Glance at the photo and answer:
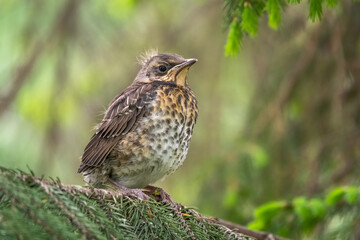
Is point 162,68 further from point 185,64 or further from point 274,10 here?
point 274,10

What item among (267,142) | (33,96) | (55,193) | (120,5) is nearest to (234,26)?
(55,193)

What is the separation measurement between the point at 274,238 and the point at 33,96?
441 centimetres

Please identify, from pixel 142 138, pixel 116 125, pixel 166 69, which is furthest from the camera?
pixel 166 69

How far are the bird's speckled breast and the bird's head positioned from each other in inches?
10.1

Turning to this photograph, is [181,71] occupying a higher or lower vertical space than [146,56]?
lower

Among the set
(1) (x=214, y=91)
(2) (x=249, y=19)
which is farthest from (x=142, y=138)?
(1) (x=214, y=91)

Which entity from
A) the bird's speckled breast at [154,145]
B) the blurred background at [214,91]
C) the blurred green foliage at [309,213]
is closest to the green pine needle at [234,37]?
the bird's speckled breast at [154,145]

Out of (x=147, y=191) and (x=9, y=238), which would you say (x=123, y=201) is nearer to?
(x=9, y=238)

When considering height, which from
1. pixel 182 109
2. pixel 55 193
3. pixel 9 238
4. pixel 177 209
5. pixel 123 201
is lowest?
pixel 9 238

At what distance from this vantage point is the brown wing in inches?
143

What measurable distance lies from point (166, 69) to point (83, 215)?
2277 millimetres

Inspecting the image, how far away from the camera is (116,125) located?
3.71m

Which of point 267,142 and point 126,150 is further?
point 267,142

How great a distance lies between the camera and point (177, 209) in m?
2.60
